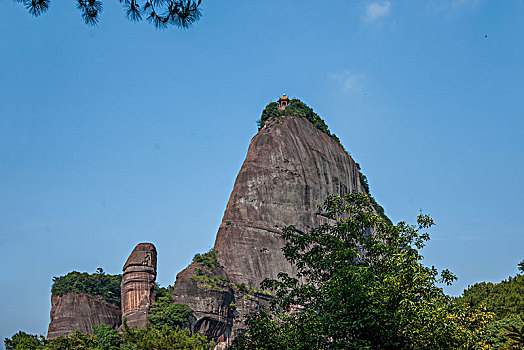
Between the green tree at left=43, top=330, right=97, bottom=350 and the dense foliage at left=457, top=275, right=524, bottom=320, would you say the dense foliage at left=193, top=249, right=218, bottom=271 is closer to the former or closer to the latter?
the green tree at left=43, top=330, right=97, bottom=350

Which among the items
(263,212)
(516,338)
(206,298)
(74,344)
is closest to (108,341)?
(74,344)

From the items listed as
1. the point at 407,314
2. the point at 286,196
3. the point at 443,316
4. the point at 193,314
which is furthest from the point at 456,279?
the point at 286,196

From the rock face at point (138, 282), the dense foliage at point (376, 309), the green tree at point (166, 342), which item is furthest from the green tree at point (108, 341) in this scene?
the dense foliage at point (376, 309)

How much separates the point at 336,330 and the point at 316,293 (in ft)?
6.10

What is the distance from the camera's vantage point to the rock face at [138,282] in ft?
132

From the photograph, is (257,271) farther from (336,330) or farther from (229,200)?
(336,330)

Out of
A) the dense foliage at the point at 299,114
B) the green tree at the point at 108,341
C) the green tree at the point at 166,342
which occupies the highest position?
the dense foliage at the point at 299,114

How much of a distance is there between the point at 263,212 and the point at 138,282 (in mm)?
16274

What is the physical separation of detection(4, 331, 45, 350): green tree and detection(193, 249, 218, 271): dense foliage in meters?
16.7

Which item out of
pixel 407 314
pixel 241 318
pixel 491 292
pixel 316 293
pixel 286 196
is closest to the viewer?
pixel 407 314

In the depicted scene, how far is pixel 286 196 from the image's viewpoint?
180 ft

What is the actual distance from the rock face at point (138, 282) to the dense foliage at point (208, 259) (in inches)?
230

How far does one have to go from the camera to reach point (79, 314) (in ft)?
153

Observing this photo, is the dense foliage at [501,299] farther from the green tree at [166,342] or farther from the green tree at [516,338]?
the green tree at [166,342]
